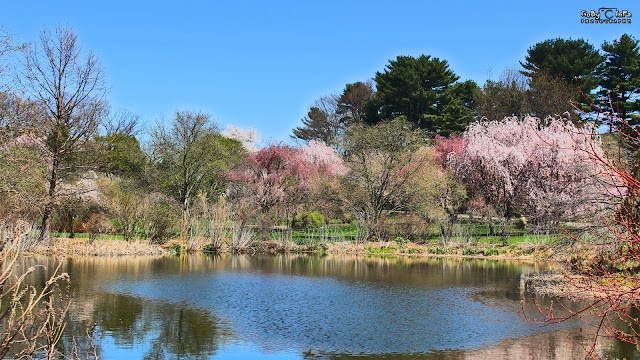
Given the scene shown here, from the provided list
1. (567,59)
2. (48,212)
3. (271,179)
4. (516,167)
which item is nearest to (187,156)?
(271,179)

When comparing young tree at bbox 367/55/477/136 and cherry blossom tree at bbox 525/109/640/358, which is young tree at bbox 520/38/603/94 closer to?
young tree at bbox 367/55/477/136

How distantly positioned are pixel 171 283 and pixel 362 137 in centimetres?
1572

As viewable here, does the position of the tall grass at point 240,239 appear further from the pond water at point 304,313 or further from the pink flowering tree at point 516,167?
the pink flowering tree at point 516,167

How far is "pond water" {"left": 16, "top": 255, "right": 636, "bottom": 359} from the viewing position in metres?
10.6

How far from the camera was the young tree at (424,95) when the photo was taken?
43969mm

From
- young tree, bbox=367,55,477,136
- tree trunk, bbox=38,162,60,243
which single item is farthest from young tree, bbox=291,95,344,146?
tree trunk, bbox=38,162,60,243

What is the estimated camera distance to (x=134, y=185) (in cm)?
3209

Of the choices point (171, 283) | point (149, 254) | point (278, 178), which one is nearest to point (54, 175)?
point (149, 254)

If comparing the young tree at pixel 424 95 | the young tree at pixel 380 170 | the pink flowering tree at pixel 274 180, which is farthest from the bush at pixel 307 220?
the young tree at pixel 424 95

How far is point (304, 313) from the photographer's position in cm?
1366

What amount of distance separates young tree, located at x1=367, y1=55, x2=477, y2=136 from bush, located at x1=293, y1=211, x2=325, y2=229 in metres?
14.1

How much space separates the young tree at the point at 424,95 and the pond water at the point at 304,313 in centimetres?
2296

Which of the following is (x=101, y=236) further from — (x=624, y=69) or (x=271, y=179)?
(x=624, y=69)

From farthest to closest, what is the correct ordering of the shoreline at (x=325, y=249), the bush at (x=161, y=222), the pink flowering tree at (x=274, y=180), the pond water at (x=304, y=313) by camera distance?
the pink flowering tree at (x=274, y=180)
the bush at (x=161, y=222)
the shoreline at (x=325, y=249)
the pond water at (x=304, y=313)
